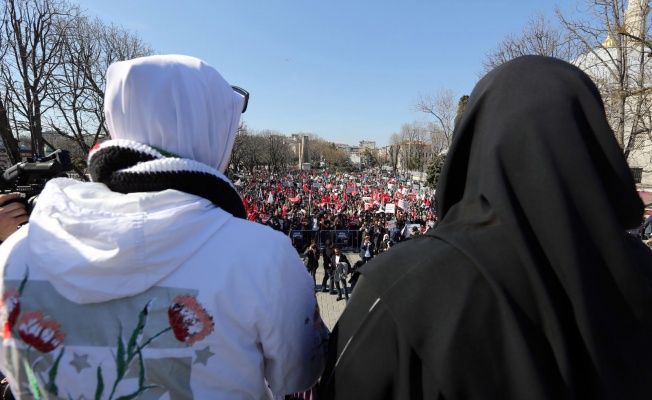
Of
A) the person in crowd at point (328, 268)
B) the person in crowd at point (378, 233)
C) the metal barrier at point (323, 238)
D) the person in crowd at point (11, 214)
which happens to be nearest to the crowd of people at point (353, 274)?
the person in crowd at point (11, 214)

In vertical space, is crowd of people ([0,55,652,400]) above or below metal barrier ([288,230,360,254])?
above

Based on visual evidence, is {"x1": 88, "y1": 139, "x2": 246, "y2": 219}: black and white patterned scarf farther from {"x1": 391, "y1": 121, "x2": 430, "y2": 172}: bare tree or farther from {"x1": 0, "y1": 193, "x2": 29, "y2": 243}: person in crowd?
{"x1": 391, "y1": 121, "x2": 430, "y2": 172}: bare tree

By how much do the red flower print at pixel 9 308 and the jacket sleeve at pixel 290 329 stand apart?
633 millimetres

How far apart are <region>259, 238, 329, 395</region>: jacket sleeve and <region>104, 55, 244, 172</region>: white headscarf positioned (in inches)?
16.7

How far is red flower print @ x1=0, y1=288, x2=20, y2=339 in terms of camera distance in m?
0.98

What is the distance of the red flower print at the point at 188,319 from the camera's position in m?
0.93

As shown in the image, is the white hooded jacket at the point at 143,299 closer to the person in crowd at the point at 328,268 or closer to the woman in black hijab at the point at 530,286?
the woman in black hijab at the point at 530,286

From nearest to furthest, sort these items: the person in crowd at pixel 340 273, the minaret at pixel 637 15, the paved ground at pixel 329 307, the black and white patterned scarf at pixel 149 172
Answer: the black and white patterned scarf at pixel 149 172 < the paved ground at pixel 329 307 < the person in crowd at pixel 340 273 < the minaret at pixel 637 15

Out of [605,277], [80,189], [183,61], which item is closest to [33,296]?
[80,189]

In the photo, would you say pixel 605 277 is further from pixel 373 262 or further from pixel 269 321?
pixel 269 321

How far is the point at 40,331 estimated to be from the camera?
3.16 ft

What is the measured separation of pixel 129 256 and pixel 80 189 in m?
0.28

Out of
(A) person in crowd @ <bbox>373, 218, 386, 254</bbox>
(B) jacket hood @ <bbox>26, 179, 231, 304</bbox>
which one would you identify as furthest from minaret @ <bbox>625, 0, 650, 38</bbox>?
(B) jacket hood @ <bbox>26, 179, 231, 304</bbox>

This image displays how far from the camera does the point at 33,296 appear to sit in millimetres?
969
